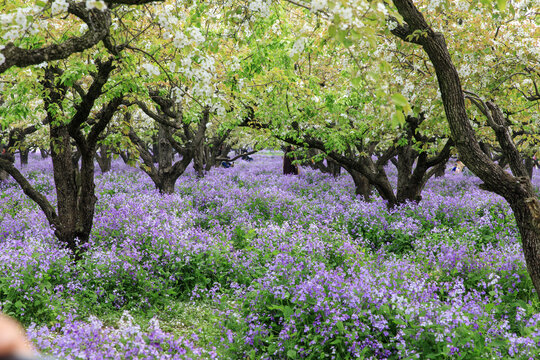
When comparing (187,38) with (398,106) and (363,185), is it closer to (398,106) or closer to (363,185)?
(398,106)

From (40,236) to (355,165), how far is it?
9.89m

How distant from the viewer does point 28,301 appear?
6.42 m

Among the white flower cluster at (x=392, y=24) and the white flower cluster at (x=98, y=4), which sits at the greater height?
the white flower cluster at (x=392, y=24)

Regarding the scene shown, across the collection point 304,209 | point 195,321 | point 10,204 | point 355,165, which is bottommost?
point 195,321

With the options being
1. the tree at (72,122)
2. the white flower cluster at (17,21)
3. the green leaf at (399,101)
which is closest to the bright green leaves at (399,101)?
the green leaf at (399,101)

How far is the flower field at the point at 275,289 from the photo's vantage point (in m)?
4.86

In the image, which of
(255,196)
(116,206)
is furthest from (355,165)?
Result: (116,206)

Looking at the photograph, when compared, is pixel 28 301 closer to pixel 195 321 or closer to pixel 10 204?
pixel 195 321

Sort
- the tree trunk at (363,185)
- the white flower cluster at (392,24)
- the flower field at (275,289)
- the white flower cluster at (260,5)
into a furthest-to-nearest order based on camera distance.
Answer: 1. the tree trunk at (363,185)
2. the white flower cluster at (392,24)
3. the white flower cluster at (260,5)
4. the flower field at (275,289)

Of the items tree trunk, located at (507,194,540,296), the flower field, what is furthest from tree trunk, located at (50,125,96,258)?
tree trunk, located at (507,194,540,296)

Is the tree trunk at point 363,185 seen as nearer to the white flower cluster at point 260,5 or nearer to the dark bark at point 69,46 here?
the white flower cluster at point 260,5

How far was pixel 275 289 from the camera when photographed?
20.7 ft

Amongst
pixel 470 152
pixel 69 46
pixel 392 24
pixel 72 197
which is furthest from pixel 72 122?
pixel 470 152

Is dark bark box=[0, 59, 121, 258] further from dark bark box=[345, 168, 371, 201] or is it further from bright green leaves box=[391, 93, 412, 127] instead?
dark bark box=[345, 168, 371, 201]
